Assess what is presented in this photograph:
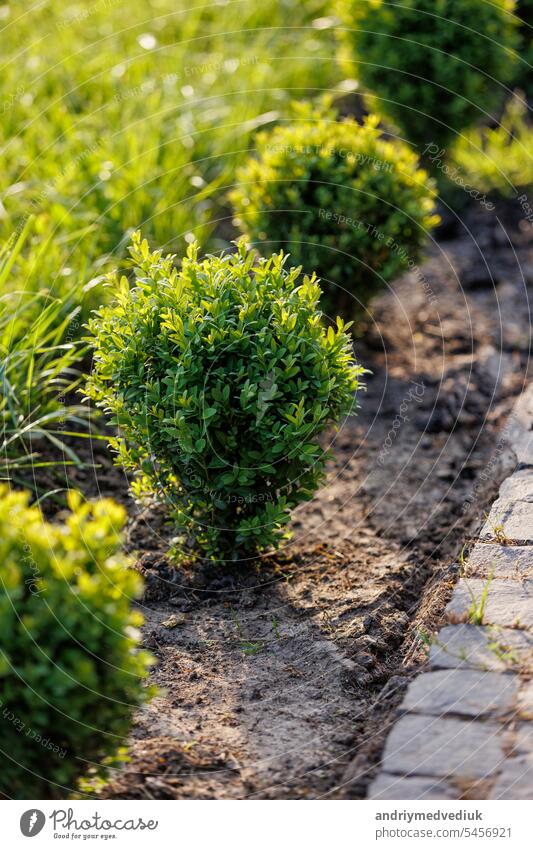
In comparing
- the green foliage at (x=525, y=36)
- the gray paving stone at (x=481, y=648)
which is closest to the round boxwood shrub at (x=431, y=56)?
the green foliage at (x=525, y=36)

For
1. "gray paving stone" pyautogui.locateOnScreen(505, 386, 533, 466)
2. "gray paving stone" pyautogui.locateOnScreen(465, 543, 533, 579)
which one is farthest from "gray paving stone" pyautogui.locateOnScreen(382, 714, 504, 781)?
"gray paving stone" pyautogui.locateOnScreen(505, 386, 533, 466)

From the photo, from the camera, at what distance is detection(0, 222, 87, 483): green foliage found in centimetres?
397

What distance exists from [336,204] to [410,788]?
10.7 ft

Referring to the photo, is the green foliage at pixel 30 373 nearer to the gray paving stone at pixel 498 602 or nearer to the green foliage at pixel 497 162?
the gray paving stone at pixel 498 602

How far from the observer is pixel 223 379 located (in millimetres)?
3312

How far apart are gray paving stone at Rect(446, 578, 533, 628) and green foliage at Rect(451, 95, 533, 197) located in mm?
4634

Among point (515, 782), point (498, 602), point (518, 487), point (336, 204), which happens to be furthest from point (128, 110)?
point (515, 782)

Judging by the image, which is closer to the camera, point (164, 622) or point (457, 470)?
point (164, 622)

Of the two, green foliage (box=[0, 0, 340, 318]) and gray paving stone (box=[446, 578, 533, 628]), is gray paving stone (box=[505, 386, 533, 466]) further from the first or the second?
green foliage (box=[0, 0, 340, 318])

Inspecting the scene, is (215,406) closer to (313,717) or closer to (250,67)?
(313,717)

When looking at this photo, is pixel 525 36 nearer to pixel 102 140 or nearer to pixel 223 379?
pixel 102 140

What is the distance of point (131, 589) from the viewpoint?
7.75ft

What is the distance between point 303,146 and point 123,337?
2.14m
